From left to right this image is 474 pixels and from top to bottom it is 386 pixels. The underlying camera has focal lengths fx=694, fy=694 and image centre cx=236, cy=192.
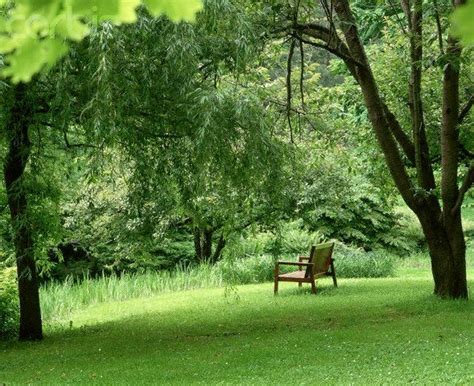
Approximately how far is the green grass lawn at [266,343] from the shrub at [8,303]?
510 mm

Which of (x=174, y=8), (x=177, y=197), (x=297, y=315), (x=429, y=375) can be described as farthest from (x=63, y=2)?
(x=297, y=315)

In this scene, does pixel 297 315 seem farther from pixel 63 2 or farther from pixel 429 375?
pixel 63 2

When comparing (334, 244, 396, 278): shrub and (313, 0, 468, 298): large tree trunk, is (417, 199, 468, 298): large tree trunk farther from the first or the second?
(334, 244, 396, 278): shrub

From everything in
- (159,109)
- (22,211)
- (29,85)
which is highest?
(29,85)

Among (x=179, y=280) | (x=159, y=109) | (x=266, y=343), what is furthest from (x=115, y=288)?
(x=159, y=109)

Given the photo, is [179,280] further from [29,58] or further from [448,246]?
[29,58]

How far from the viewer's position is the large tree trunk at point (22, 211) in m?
7.32

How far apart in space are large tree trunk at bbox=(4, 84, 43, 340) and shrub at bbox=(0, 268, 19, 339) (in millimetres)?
460

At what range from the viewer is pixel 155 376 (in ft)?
19.8

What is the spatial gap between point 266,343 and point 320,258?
4.68m

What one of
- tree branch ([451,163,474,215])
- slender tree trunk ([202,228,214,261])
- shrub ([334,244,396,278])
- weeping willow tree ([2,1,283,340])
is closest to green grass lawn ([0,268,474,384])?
tree branch ([451,163,474,215])

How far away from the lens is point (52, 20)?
0.92m

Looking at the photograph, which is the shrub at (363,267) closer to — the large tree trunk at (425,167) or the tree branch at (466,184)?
the large tree trunk at (425,167)

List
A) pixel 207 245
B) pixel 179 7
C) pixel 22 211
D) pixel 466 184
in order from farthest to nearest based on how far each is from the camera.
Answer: pixel 207 245, pixel 466 184, pixel 22 211, pixel 179 7
